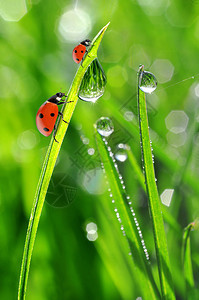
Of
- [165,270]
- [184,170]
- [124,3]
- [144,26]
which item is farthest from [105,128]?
[124,3]

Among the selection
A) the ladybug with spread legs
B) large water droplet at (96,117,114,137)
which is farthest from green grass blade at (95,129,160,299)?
the ladybug with spread legs

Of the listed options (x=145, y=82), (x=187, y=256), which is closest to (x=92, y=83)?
(x=145, y=82)

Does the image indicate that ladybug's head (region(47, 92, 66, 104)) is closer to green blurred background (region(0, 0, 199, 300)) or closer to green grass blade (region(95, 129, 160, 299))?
green blurred background (region(0, 0, 199, 300))

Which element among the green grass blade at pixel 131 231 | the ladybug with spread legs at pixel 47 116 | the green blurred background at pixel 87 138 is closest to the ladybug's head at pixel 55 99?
the ladybug with spread legs at pixel 47 116

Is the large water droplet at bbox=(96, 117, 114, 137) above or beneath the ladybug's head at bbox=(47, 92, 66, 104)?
beneath

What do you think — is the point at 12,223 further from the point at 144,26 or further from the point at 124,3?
the point at 124,3

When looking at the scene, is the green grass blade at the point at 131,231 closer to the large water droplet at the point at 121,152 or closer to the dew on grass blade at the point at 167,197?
the large water droplet at the point at 121,152
